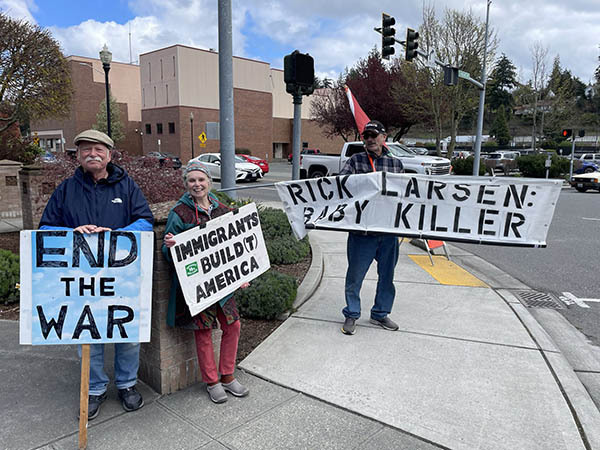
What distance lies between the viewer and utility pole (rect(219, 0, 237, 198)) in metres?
6.61

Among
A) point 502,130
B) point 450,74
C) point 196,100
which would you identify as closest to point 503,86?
point 502,130

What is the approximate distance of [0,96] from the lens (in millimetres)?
10695

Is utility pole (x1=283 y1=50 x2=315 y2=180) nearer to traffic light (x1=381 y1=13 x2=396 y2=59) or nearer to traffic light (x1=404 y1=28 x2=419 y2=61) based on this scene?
traffic light (x1=381 y1=13 x2=396 y2=59)

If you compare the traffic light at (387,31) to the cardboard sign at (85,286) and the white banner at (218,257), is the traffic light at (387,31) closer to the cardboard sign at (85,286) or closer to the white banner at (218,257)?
the white banner at (218,257)

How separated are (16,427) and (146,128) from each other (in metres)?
53.5

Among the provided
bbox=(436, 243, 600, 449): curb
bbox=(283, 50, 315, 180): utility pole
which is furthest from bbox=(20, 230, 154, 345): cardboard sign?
bbox=(283, 50, 315, 180): utility pole

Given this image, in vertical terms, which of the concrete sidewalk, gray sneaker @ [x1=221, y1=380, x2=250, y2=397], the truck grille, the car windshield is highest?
the car windshield

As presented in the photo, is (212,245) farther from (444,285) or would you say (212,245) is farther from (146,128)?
(146,128)

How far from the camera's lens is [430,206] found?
422cm

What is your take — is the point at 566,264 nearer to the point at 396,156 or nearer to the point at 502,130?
the point at 396,156

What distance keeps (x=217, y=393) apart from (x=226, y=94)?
4783 millimetres

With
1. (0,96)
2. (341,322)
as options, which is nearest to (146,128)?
(0,96)

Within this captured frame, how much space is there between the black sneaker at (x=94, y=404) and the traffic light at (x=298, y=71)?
202 inches

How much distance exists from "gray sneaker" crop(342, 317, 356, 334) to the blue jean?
0.04 meters
